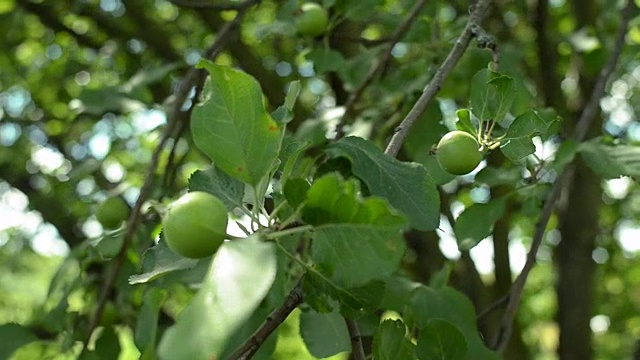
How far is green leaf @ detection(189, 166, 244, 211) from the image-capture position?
1045mm

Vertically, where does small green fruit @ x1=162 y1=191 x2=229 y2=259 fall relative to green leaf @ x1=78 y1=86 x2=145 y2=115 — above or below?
above

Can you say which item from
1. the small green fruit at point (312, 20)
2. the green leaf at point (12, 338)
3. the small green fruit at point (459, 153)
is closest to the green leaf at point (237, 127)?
the small green fruit at point (459, 153)

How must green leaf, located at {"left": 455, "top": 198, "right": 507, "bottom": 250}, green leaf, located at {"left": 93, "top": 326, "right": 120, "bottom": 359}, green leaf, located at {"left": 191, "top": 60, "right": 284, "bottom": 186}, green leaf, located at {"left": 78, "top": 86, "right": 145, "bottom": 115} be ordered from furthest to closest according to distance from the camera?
1. green leaf, located at {"left": 78, "top": 86, "right": 145, "bottom": 115}
2. green leaf, located at {"left": 93, "top": 326, "right": 120, "bottom": 359}
3. green leaf, located at {"left": 455, "top": 198, "right": 507, "bottom": 250}
4. green leaf, located at {"left": 191, "top": 60, "right": 284, "bottom": 186}

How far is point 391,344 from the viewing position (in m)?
1.02

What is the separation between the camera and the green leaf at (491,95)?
1116 millimetres

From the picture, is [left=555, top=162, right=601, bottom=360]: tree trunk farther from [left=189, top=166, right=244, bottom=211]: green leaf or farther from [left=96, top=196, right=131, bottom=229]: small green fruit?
[left=189, top=166, right=244, bottom=211]: green leaf

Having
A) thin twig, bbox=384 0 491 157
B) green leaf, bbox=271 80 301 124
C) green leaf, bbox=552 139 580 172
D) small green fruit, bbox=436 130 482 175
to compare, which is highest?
green leaf, bbox=271 80 301 124

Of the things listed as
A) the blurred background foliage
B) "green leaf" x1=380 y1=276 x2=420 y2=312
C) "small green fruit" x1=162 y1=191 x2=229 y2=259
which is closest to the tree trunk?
the blurred background foliage

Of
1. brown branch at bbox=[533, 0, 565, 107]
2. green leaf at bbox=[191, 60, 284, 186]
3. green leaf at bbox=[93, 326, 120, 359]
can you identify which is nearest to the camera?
green leaf at bbox=[191, 60, 284, 186]

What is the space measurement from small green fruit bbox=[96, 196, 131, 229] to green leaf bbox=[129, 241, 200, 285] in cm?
90

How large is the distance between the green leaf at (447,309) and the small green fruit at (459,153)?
0.40 meters

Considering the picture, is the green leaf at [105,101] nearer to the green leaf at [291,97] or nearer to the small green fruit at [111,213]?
the small green fruit at [111,213]

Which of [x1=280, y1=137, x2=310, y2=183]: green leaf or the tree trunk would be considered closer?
[x1=280, y1=137, x2=310, y2=183]: green leaf

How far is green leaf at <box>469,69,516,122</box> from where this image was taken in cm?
112
